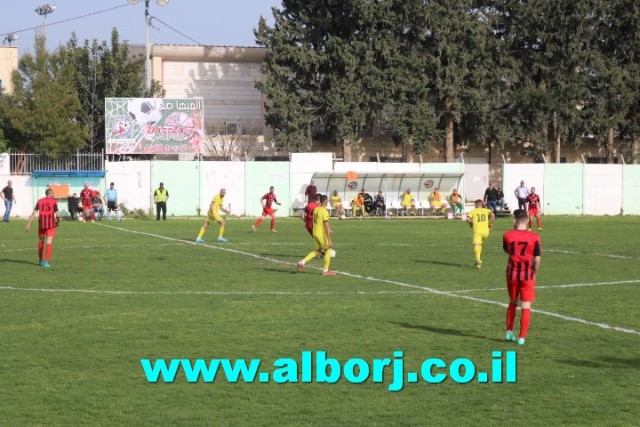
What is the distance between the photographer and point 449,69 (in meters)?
62.3

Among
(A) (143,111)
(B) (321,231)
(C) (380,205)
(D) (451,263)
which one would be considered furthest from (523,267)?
(A) (143,111)

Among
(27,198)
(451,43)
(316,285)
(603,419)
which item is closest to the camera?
(603,419)

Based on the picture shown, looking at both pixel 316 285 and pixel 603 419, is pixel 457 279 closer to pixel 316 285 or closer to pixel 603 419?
pixel 316 285

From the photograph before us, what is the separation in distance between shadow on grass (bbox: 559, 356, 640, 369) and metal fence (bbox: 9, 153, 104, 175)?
41958mm

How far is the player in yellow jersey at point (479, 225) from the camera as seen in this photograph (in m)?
24.0

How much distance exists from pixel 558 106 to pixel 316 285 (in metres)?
46.5

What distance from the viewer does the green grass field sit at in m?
9.94

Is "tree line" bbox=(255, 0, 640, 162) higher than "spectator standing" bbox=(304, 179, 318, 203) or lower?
higher

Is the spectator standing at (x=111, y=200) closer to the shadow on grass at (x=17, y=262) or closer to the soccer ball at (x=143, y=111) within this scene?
the soccer ball at (x=143, y=111)

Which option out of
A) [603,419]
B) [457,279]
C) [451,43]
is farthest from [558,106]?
[603,419]

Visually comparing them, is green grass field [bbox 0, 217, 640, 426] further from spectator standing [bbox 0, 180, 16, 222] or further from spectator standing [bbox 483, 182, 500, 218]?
spectator standing [bbox 483, 182, 500, 218]

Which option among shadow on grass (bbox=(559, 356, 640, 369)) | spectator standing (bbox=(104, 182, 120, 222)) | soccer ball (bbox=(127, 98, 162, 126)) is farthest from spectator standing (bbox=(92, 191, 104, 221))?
shadow on grass (bbox=(559, 356, 640, 369))

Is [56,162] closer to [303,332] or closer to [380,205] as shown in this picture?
[380,205]

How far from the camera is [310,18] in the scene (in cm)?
6262
